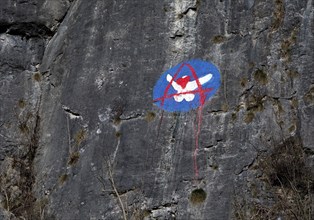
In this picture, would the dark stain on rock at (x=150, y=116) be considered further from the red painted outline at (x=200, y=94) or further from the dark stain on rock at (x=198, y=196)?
the dark stain on rock at (x=198, y=196)

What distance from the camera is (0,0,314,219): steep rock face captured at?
25.2 ft

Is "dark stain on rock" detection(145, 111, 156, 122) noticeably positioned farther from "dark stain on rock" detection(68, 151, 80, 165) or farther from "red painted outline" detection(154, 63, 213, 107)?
"dark stain on rock" detection(68, 151, 80, 165)

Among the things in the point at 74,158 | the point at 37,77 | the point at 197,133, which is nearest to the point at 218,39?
the point at 197,133

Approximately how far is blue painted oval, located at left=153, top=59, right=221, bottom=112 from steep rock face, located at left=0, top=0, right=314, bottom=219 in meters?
0.12

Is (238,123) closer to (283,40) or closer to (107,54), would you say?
(283,40)

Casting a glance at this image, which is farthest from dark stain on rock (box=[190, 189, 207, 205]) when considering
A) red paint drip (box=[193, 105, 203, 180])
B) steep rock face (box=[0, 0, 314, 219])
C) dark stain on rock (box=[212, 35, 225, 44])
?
dark stain on rock (box=[212, 35, 225, 44])

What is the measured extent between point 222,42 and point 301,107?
1.64 meters

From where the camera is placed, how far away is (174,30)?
927cm

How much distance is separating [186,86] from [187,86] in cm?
1

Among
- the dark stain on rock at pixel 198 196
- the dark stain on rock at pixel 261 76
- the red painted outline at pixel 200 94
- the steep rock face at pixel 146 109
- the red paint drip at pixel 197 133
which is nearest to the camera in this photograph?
the dark stain on rock at pixel 198 196

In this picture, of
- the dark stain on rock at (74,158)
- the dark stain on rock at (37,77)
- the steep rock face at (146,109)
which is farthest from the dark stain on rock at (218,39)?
the dark stain on rock at (37,77)

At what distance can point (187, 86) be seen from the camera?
8656 mm

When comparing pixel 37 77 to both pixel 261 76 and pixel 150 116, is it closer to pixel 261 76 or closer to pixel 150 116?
pixel 150 116

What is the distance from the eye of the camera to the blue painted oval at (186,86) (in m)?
8.46
